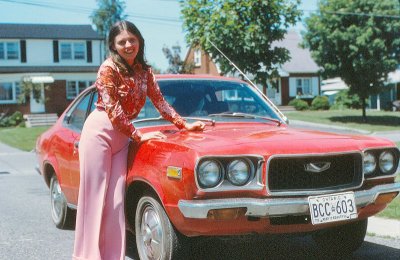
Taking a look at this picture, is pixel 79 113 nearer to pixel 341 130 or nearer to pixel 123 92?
pixel 123 92

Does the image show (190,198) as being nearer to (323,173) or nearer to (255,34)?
(323,173)

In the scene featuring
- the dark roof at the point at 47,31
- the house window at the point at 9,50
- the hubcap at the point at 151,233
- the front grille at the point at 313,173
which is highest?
the dark roof at the point at 47,31

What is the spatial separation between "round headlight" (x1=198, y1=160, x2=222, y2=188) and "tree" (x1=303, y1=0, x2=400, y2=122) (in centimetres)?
2668

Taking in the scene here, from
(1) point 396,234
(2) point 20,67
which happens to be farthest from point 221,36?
(2) point 20,67

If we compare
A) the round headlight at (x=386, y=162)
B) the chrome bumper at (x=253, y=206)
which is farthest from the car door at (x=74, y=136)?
the round headlight at (x=386, y=162)

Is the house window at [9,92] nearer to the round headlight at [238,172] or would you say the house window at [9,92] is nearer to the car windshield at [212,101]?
the car windshield at [212,101]

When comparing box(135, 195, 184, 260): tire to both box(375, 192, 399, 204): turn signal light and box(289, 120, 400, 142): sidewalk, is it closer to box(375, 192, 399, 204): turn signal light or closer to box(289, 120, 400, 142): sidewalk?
box(375, 192, 399, 204): turn signal light

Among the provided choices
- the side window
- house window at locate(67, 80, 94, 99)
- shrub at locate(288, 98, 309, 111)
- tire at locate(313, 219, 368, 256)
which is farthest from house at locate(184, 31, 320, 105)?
tire at locate(313, 219, 368, 256)

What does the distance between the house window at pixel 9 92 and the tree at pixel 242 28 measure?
29.6 meters

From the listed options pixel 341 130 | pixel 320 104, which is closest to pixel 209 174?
pixel 341 130

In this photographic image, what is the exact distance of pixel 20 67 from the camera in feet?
141

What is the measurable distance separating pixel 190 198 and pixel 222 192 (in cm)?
22

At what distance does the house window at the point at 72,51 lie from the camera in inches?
1745

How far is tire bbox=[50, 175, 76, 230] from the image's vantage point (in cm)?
632
